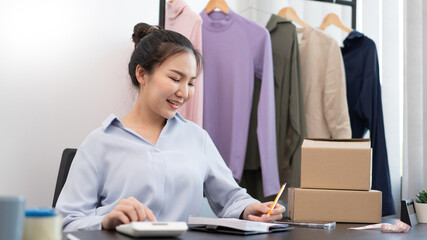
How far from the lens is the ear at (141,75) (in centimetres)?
156

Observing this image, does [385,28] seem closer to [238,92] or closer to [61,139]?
[238,92]

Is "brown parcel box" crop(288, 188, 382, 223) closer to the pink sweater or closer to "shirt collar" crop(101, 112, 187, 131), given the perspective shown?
"shirt collar" crop(101, 112, 187, 131)

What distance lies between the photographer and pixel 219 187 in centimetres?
154

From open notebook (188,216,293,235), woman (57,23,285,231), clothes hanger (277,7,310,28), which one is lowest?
open notebook (188,216,293,235)

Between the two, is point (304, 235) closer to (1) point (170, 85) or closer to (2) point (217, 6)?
(1) point (170, 85)

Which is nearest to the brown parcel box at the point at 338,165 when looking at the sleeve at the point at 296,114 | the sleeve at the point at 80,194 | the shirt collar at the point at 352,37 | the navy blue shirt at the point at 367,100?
the sleeve at the point at 80,194

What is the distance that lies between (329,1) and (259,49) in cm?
61

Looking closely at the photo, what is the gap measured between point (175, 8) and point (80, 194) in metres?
1.37

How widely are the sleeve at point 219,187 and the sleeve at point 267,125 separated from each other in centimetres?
87

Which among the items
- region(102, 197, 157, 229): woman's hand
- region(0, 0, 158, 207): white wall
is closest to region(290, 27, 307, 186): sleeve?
region(0, 0, 158, 207): white wall

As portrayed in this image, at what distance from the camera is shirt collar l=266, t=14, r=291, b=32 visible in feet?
8.58

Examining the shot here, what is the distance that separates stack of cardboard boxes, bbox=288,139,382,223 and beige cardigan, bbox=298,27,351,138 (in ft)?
3.29

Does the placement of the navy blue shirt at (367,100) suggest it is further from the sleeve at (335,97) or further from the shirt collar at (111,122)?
the shirt collar at (111,122)

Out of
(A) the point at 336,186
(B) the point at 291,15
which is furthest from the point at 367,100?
(A) the point at 336,186
